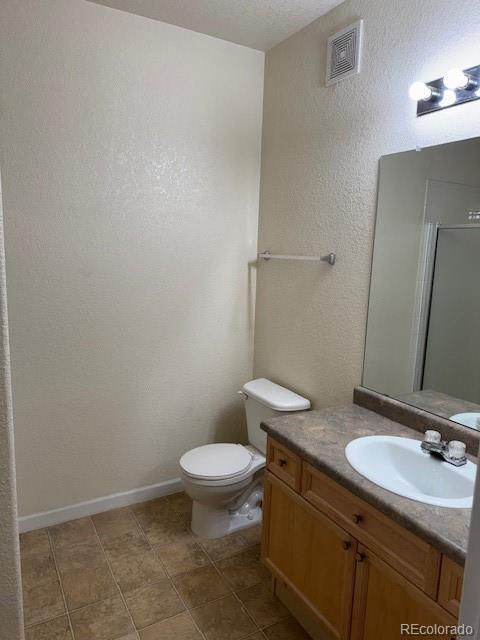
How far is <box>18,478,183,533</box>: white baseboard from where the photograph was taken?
7.95ft

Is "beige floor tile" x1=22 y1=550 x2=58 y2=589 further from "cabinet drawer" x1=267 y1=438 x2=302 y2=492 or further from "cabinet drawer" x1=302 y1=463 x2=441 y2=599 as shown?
"cabinet drawer" x1=302 y1=463 x2=441 y2=599

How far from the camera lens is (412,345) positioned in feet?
6.26

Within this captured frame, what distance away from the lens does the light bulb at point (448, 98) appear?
160 centimetres

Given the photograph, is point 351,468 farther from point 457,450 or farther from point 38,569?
point 38,569

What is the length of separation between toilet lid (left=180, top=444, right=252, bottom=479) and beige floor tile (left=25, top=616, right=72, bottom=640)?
2.56 ft

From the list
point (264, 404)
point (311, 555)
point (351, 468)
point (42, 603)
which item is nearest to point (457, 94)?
point (351, 468)

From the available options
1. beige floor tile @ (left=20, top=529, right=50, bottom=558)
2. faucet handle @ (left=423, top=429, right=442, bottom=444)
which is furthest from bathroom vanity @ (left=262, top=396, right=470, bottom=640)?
beige floor tile @ (left=20, top=529, right=50, bottom=558)

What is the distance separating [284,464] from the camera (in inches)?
70.8

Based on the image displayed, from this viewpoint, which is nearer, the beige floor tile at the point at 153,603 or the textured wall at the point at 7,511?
the textured wall at the point at 7,511

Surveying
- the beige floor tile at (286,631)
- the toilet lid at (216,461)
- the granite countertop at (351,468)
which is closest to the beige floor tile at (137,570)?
the toilet lid at (216,461)

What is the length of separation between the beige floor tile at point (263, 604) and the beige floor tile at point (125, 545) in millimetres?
582

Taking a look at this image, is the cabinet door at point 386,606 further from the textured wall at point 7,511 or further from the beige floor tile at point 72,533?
the beige floor tile at point 72,533

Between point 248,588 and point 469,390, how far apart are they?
1320 mm

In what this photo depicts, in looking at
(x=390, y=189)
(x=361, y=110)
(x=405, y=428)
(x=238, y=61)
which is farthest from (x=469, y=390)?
(x=238, y=61)
